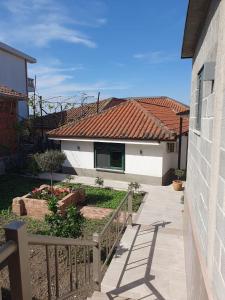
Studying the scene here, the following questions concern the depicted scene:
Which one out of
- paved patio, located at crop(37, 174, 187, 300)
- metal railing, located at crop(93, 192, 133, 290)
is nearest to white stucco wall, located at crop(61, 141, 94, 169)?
paved patio, located at crop(37, 174, 187, 300)

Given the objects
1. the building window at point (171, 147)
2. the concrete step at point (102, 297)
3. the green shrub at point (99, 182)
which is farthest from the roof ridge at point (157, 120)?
the concrete step at point (102, 297)

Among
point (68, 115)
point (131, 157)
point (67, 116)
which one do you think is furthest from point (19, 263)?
point (68, 115)

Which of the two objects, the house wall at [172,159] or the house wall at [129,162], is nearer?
the house wall at [129,162]

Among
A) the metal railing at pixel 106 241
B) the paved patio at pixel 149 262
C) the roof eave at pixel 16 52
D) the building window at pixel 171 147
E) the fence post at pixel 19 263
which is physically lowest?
the paved patio at pixel 149 262

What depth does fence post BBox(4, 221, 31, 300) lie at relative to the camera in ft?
4.76

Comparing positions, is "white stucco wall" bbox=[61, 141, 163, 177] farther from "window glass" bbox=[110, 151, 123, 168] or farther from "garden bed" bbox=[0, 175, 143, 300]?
"garden bed" bbox=[0, 175, 143, 300]

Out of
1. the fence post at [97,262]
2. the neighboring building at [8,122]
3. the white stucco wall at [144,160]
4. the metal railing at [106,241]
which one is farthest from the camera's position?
the neighboring building at [8,122]

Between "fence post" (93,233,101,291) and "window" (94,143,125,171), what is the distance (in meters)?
8.55

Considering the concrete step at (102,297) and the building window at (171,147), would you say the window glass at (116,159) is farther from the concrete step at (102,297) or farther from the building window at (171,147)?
the concrete step at (102,297)

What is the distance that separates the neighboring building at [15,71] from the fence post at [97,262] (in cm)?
1689

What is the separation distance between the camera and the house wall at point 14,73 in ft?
64.5

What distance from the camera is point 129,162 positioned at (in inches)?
520

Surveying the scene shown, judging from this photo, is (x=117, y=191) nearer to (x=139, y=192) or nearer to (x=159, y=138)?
(x=139, y=192)

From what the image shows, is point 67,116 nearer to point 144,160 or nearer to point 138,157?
point 138,157
